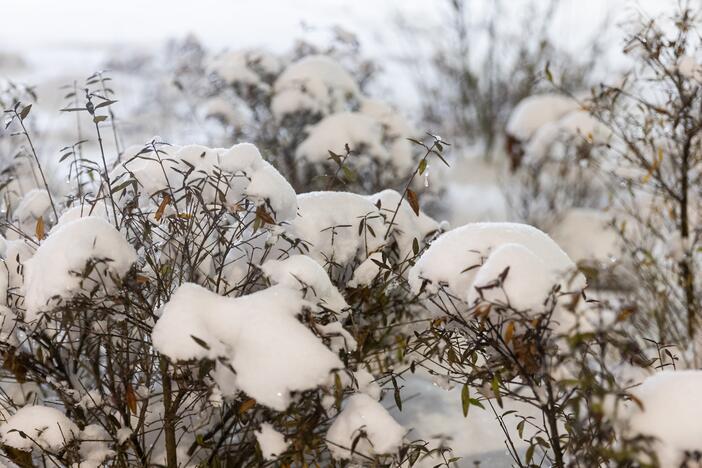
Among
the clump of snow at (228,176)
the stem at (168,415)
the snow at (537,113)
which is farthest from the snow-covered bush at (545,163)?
the stem at (168,415)

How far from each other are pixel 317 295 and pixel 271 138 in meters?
3.62

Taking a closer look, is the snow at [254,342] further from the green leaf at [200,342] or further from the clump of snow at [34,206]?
the clump of snow at [34,206]

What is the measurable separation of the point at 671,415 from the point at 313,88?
3681 mm

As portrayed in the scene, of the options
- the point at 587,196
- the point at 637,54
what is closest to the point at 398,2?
the point at 587,196

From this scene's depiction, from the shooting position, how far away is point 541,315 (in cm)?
174

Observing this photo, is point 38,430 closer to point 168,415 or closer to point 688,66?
point 168,415

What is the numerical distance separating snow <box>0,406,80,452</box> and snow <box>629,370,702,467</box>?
163 centimetres

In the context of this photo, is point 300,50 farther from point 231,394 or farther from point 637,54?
point 231,394

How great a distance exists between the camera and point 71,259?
190 cm

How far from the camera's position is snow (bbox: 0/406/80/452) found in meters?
2.13

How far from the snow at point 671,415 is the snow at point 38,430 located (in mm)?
1634

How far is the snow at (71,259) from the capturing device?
1.90 meters

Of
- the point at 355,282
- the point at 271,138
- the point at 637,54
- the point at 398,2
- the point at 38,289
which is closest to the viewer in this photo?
the point at 38,289

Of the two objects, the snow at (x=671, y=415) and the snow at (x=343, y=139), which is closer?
the snow at (x=671, y=415)
